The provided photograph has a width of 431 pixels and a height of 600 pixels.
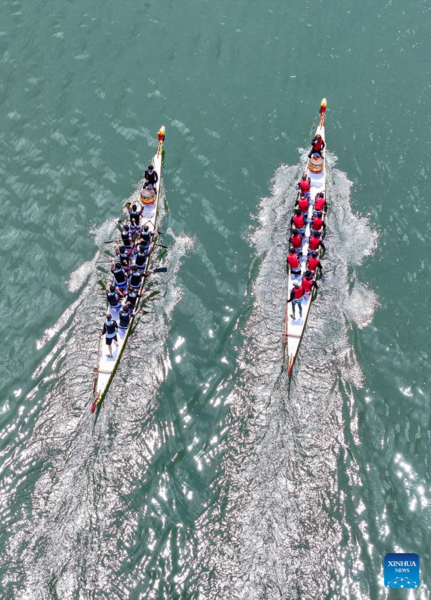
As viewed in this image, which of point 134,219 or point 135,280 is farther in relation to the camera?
point 134,219

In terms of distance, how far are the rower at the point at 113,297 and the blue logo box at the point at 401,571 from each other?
16.9 meters

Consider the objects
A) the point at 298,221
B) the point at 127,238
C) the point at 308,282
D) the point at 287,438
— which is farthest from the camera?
the point at 298,221

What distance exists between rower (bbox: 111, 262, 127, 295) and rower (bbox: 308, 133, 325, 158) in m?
14.8

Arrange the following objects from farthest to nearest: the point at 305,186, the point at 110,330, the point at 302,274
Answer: the point at 305,186 → the point at 302,274 → the point at 110,330

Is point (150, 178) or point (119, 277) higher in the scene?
point (150, 178)

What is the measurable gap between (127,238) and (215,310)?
20.7 ft

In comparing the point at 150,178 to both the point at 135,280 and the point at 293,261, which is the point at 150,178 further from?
the point at 293,261

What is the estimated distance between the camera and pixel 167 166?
4188 cm

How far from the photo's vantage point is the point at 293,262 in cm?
3522

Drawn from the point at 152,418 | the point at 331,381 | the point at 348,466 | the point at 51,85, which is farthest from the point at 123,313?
the point at 51,85

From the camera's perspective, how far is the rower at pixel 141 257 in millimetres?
35031

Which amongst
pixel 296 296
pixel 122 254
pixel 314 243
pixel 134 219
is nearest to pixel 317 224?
pixel 314 243

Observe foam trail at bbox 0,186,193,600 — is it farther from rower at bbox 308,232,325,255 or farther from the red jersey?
rower at bbox 308,232,325,255

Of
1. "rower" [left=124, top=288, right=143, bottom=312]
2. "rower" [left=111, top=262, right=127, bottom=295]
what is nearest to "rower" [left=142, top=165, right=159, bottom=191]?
"rower" [left=111, top=262, right=127, bottom=295]
